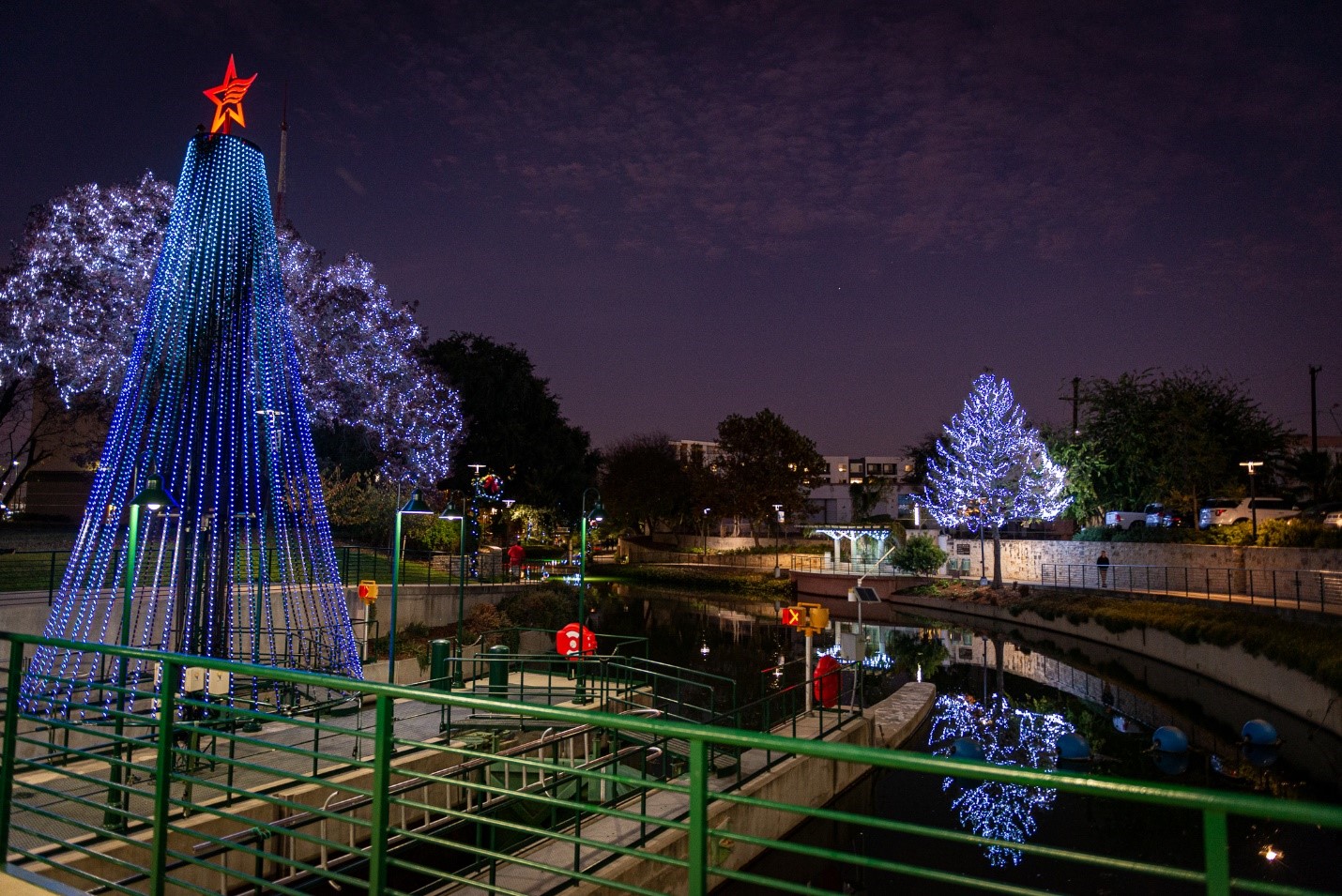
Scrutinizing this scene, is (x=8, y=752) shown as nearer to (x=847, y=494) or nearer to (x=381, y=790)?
(x=381, y=790)

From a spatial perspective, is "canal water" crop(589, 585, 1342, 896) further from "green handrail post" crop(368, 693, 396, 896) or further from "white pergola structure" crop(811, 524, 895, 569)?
"white pergola structure" crop(811, 524, 895, 569)

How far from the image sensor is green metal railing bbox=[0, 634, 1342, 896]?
281cm

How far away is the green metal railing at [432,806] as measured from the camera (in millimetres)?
2814

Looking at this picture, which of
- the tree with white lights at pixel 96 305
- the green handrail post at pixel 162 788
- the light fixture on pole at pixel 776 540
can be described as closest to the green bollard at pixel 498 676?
the green handrail post at pixel 162 788

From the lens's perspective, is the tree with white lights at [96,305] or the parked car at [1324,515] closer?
the tree with white lights at [96,305]

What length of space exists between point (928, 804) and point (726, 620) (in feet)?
87.7

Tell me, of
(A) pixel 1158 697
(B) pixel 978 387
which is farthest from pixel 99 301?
(B) pixel 978 387

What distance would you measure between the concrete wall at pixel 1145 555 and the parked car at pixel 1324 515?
159 cm

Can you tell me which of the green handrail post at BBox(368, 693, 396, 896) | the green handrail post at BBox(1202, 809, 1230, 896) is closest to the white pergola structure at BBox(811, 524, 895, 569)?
the green handrail post at BBox(368, 693, 396, 896)

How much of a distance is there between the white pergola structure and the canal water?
16.0 m

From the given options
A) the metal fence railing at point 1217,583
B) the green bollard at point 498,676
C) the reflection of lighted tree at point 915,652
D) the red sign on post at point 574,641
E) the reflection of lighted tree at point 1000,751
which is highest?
the metal fence railing at point 1217,583

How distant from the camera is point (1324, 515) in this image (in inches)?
1275

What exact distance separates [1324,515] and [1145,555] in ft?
21.5

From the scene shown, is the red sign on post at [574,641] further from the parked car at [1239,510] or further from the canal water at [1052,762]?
the parked car at [1239,510]
